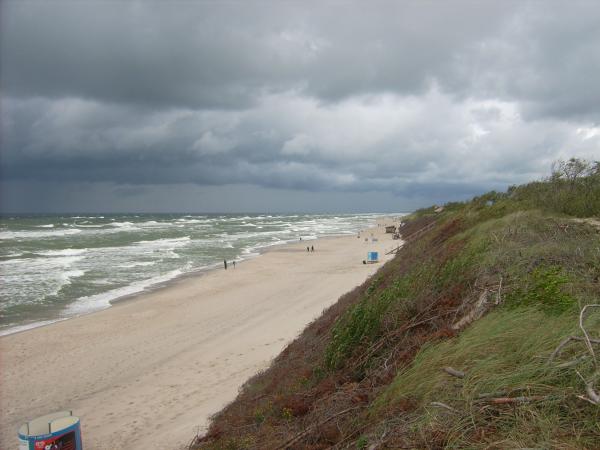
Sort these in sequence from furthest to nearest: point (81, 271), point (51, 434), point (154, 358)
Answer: point (81, 271)
point (154, 358)
point (51, 434)

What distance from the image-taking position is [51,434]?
598 cm

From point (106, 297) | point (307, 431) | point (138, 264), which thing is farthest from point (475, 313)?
point (138, 264)

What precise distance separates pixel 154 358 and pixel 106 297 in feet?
35.9

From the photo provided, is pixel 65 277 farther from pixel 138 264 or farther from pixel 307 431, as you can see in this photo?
pixel 307 431

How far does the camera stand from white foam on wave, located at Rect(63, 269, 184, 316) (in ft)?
64.5

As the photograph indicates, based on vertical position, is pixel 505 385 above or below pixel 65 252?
above

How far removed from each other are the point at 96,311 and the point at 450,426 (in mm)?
19678

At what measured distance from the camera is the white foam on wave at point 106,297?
19.7 m

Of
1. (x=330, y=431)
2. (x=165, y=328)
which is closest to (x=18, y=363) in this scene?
(x=165, y=328)

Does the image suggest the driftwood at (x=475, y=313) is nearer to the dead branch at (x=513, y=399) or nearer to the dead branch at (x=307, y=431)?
the dead branch at (x=307, y=431)

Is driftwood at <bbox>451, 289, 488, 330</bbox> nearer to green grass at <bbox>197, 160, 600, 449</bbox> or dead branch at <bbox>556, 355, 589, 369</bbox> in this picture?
green grass at <bbox>197, 160, 600, 449</bbox>

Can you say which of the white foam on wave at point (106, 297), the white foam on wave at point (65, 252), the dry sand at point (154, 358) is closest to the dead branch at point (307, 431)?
the dry sand at point (154, 358)

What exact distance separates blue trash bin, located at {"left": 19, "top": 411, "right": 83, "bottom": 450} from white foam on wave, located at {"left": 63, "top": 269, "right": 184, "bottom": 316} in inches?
555

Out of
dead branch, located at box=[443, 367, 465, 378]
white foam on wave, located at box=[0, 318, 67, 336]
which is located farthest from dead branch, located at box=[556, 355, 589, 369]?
white foam on wave, located at box=[0, 318, 67, 336]
